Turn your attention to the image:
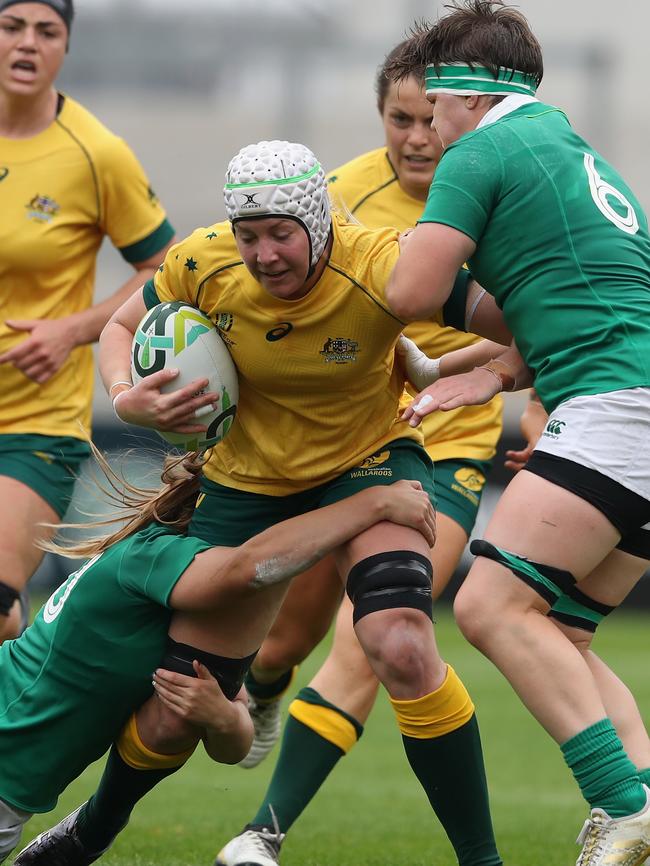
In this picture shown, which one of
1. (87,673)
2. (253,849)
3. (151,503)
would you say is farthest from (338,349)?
(253,849)

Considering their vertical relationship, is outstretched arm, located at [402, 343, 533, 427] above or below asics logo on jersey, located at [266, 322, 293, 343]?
below

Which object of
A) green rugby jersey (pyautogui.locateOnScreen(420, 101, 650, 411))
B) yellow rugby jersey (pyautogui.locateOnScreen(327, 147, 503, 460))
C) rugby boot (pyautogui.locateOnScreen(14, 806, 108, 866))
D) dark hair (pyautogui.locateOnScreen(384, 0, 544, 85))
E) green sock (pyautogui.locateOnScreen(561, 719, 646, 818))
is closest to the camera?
green sock (pyautogui.locateOnScreen(561, 719, 646, 818))

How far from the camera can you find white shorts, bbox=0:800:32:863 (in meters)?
4.34

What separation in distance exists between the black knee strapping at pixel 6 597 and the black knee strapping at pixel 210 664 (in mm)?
1536

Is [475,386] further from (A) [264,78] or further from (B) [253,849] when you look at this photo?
(A) [264,78]

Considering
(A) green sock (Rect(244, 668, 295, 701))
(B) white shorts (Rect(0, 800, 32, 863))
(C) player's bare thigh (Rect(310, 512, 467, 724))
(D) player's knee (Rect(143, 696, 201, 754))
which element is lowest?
(A) green sock (Rect(244, 668, 295, 701))

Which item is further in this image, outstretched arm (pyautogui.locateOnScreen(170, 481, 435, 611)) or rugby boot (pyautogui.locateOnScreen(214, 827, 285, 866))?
rugby boot (pyautogui.locateOnScreen(214, 827, 285, 866))

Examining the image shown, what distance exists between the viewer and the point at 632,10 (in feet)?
77.7

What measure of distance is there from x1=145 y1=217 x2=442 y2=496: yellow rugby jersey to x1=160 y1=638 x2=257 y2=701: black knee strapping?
519mm

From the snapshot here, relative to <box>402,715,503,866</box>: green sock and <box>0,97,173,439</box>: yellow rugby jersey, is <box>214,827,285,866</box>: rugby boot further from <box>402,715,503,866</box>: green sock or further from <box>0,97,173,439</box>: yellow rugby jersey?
<box>0,97,173,439</box>: yellow rugby jersey

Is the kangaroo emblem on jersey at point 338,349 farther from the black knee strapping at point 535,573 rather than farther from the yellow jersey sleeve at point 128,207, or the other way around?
the yellow jersey sleeve at point 128,207

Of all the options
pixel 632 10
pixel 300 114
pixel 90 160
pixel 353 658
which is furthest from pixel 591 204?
pixel 632 10

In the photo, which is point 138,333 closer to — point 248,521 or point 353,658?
point 248,521

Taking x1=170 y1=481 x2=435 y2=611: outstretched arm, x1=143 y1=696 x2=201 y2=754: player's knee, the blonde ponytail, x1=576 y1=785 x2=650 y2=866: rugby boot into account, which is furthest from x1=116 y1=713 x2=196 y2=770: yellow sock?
x1=576 y1=785 x2=650 y2=866: rugby boot
